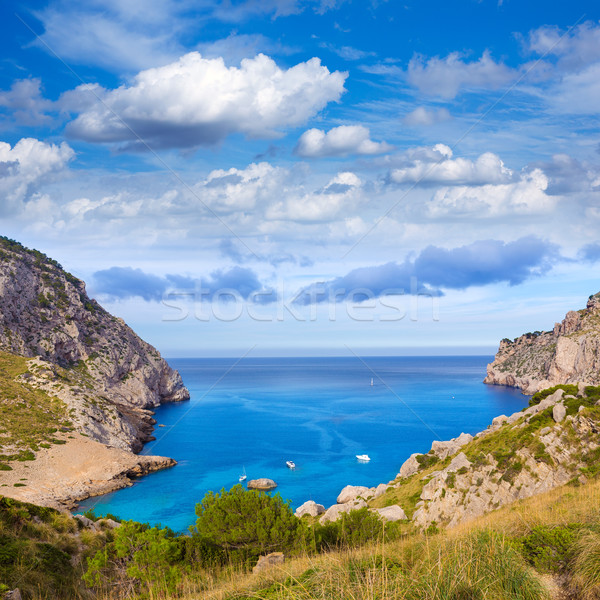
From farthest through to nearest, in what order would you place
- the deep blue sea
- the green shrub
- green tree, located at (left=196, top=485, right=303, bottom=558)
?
1. the deep blue sea
2. green tree, located at (left=196, top=485, right=303, bottom=558)
3. the green shrub

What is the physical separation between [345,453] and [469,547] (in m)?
61.6

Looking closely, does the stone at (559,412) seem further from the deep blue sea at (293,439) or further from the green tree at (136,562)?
the deep blue sea at (293,439)

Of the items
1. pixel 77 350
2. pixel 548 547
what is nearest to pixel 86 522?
pixel 548 547

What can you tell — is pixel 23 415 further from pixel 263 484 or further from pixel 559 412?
pixel 559 412

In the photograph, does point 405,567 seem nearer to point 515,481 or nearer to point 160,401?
point 515,481

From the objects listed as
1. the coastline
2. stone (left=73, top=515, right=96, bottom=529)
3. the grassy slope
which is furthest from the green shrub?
the grassy slope

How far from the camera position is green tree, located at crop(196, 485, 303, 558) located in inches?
535

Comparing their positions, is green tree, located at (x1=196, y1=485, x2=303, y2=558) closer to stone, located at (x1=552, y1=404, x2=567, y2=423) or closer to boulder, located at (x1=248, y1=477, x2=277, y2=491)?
stone, located at (x1=552, y1=404, x2=567, y2=423)

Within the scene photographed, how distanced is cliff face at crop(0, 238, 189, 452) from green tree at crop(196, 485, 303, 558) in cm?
4611

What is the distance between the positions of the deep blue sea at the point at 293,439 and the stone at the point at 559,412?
25.3m

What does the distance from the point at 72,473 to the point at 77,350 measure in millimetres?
42874

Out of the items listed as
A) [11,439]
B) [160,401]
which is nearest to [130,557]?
[11,439]

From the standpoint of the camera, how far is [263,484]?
4881 centimetres

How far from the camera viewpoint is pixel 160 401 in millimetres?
107688
